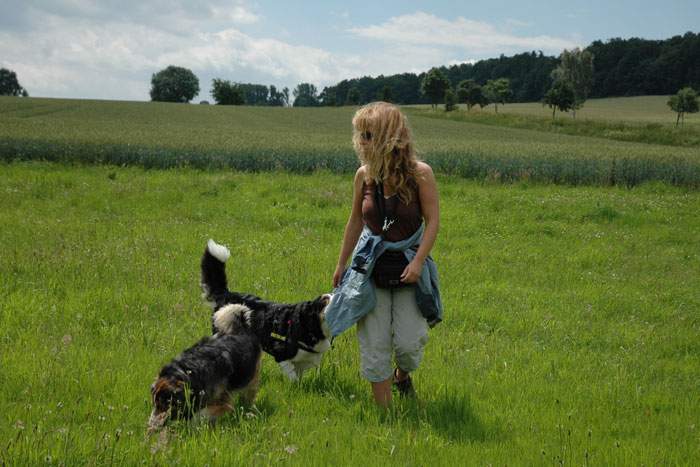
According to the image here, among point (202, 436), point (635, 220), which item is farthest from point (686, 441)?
point (635, 220)

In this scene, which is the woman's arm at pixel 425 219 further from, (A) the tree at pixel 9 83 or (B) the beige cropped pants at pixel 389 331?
(A) the tree at pixel 9 83

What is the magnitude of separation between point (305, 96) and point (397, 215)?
17925 centimetres

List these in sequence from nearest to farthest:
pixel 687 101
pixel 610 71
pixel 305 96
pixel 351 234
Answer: pixel 351 234 → pixel 687 101 → pixel 610 71 → pixel 305 96

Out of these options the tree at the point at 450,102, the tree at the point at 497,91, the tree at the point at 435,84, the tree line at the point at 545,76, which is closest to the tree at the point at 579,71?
the tree line at the point at 545,76

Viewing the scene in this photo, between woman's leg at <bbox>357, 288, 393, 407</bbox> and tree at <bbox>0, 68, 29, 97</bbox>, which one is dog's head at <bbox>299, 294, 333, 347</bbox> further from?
tree at <bbox>0, 68, 29, 97</bbox>

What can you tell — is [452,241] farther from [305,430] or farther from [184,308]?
[305,430]

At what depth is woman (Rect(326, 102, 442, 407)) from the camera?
4.64 meters

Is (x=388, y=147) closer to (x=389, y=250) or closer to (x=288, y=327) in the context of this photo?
(x=389, y=250)

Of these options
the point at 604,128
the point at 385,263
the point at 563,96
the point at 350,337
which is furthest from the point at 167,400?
the point at 563,96

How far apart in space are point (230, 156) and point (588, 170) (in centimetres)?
1205

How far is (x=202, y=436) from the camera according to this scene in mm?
3990

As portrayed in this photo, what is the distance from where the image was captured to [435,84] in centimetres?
10219

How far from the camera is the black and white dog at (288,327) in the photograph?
5.39 meters

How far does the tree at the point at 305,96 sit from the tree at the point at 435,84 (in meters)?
69.1
